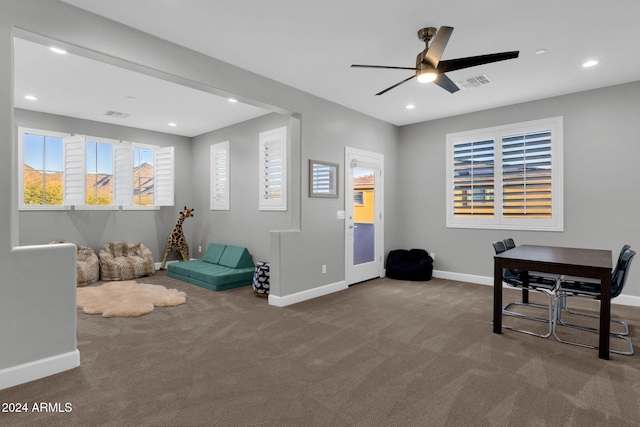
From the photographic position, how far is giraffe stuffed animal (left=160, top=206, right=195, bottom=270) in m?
6.66

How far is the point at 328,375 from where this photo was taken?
2.45 meters

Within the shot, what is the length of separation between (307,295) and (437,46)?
10.7ft

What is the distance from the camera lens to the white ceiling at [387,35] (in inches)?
104

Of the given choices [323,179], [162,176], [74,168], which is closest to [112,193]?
[74,168]

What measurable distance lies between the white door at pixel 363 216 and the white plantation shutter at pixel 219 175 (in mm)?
2538

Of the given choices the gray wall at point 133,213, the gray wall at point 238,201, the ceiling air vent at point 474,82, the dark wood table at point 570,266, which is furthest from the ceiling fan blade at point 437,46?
the gray wall at point 238,201

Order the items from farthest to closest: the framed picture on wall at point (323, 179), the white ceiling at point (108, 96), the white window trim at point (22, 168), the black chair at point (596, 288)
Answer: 1. the white window trim at point (22, 168)
2. the framed picture on wall at point (323, 179)
3. the white ceiling at point (108, 96)
4. the black chair at point (596, 288)

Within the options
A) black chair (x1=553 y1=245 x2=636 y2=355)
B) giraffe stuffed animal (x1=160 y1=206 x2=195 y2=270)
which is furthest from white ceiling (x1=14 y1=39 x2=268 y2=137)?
black chair (x1=553 y1=245 x2=636 y2=355)

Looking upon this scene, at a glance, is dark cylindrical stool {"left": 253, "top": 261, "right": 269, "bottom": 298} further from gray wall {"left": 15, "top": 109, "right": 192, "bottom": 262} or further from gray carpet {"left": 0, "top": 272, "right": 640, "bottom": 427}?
gray wall {"left": 15, "top": 109, "right": 192, "bottom": 262}

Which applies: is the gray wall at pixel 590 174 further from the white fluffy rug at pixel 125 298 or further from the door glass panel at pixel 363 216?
the white fluffy rug at pixel 125 298

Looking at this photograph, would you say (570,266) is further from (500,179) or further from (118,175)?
(118,175)

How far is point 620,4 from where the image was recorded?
A: 2.60 m

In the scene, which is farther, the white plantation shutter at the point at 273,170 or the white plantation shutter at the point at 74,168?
the white plantation shutter at the point at 74,168

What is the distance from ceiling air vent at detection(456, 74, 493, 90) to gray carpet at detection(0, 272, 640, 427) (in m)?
2.80
